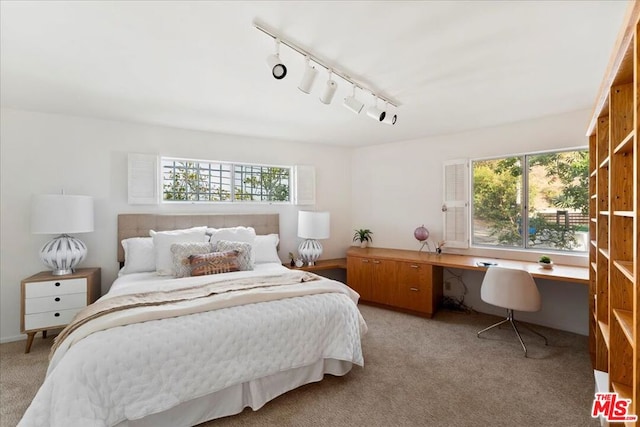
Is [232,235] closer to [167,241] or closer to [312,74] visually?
[167,241]

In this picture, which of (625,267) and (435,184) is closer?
(625,267)

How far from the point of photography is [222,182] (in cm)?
416

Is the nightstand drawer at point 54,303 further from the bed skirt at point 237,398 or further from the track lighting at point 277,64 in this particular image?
the track lighting at point 277,64

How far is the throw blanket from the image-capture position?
180 centimetres

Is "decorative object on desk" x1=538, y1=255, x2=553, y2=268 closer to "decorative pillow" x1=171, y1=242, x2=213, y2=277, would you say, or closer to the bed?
the bed

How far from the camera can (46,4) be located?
150 cm

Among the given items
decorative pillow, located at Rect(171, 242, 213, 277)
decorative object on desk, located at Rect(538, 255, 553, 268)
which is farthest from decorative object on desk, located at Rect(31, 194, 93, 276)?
decorative object on desk, located at Rect(538, 255, 553, 268)

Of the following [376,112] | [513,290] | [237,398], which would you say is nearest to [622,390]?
[513,290]

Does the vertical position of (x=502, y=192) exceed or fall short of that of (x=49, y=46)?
it falls short

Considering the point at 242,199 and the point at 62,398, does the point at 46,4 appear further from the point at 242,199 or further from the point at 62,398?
the point at 242,199

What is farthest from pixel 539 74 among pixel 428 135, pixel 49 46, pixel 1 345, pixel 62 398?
pixel 1 345

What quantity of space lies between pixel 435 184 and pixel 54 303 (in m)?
4.62

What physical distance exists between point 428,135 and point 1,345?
5452mm

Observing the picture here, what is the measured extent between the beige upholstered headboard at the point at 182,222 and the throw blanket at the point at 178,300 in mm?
1489
